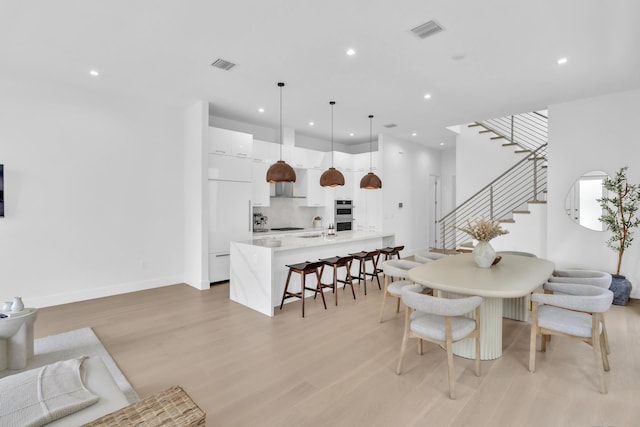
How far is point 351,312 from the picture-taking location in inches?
164

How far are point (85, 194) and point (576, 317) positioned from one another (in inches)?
237

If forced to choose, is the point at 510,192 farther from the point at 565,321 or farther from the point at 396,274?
the point at 565,321

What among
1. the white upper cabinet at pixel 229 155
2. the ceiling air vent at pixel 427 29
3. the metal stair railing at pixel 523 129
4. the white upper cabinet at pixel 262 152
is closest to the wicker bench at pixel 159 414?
the ceiling air vent at pixel 427 29

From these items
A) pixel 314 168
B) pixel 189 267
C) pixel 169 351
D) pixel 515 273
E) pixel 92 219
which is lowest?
pixel 169 351

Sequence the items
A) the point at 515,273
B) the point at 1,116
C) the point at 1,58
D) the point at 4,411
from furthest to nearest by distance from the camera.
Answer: the point at 1,116 < the point at 1,58 < the point at 515,273 < the point at 4,411

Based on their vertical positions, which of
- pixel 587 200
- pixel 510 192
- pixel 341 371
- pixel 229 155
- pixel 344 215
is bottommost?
pixel 341 371

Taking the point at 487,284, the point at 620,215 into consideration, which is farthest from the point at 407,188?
the point at 487,284

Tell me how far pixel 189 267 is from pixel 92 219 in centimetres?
163

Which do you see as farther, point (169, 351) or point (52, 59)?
point (52, 59)

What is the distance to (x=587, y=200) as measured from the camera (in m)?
5.03

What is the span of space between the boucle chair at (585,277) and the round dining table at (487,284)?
0.42ft

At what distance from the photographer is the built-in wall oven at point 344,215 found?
773 cm

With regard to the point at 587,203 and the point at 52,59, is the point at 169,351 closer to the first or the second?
the point at 52,59

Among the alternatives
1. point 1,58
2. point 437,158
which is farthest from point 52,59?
point 437,158
